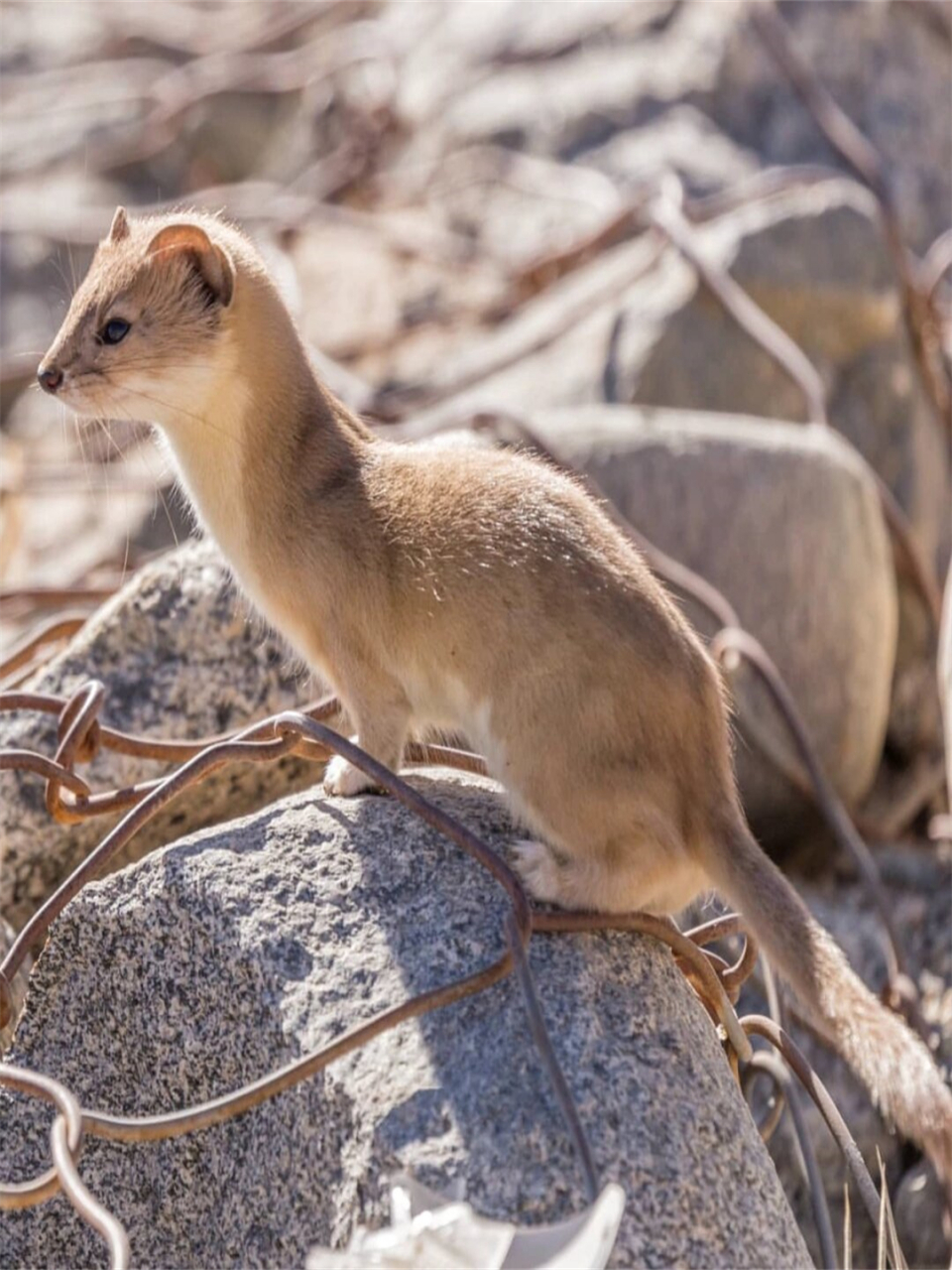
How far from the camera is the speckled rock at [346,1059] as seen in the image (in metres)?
1.87

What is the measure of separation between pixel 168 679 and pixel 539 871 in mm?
1106

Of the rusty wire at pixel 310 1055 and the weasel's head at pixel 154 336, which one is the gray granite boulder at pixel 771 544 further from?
the rusty wire at pixel 310 1055

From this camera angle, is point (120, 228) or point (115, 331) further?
point (120, 228)

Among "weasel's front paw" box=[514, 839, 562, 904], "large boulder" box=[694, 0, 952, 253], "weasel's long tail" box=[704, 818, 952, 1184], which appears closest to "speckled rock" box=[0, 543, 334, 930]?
"weasel's front paw" box=[514, 839, 562, 904]

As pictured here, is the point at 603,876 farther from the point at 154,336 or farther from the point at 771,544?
the point at 771,544

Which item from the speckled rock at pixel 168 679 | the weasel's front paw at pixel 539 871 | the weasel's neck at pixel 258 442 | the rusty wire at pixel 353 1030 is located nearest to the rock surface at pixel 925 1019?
the rusty wire at pixel 353 1030

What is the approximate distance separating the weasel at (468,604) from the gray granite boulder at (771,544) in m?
1.43

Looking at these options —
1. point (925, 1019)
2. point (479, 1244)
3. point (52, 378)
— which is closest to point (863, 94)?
point (925, 1019)

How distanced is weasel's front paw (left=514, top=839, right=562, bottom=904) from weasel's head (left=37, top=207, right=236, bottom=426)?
95 cm

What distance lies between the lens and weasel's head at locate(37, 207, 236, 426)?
279 centimetres

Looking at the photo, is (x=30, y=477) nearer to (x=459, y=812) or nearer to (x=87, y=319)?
(x=87, y=319)

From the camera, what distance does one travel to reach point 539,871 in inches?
89.8

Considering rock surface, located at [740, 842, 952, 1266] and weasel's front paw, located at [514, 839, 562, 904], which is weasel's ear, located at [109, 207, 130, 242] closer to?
weasel's front paw, located at [514, 839, 562, 904]

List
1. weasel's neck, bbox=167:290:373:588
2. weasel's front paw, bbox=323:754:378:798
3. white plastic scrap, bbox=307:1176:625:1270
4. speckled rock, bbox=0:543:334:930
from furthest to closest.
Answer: speckled rock, bbox=0:543:334:930
weasel's neck, bbox=167:290:373:588
weasel's front paw, bbox=323:754:378:798
white plastic scrap, bbox=307:1176:625:1270
